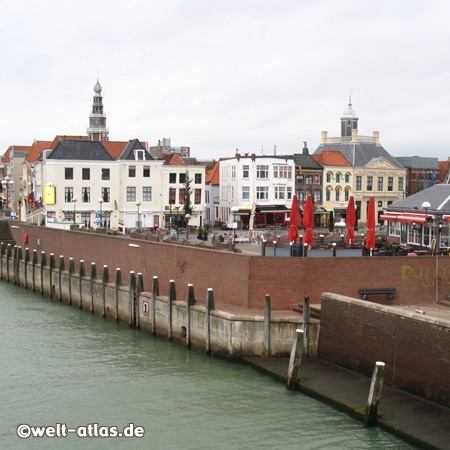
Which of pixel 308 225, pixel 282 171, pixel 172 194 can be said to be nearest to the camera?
pixel 308 225

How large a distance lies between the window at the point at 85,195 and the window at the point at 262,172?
19.9 metres

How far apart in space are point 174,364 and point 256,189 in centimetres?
5092

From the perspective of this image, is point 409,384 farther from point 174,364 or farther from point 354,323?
point 174,364

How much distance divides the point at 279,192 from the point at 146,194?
16.4m

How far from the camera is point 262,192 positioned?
7669 cm

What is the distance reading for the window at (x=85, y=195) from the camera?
69938 mm

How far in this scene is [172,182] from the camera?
73.8 m

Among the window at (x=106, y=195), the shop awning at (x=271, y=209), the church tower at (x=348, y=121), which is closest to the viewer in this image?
the window at (x=106, y=195)

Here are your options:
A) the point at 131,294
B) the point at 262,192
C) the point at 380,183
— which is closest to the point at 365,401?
the point at 131,294

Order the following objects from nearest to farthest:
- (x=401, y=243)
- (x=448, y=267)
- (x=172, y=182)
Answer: (x=448, y=267)
(x=401, y=243)
(x=172, y=182)

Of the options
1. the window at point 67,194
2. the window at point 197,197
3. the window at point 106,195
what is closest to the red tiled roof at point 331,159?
the window at point 197,197

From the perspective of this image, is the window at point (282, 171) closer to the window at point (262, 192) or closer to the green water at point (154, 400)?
the window at point (262, 192)

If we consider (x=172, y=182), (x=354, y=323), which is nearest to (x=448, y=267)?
(x=354, y=323)

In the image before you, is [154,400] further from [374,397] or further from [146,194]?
[146,194]
